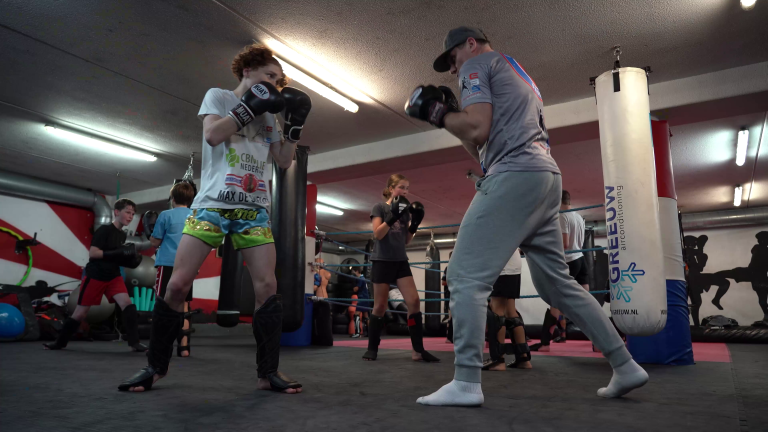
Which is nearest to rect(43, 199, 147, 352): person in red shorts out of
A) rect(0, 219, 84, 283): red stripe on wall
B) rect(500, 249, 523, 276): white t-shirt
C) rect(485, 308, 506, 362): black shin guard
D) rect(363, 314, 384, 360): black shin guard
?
rect(363, 314, 384, 360): black shin guard

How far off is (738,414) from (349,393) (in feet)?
4.25

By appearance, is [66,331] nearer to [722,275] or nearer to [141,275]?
[141,275]

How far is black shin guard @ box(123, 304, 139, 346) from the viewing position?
13.7ft

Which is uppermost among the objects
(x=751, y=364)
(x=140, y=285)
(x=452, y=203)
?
(x=452, y=203)

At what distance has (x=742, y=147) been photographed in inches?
257

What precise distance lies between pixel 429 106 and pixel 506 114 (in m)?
0.28

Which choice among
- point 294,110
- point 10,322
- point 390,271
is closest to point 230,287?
point 390,271

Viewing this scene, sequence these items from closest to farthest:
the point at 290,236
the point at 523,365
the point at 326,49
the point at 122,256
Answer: the point at 523,365
the point at 122,256
the point at 326,49
the point at 290,236

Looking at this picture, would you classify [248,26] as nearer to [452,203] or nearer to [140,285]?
[140,285]

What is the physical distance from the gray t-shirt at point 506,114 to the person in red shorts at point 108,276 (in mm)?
3625

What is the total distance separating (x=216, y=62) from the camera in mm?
4520

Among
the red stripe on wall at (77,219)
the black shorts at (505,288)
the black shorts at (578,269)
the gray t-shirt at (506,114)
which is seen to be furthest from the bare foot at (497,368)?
the red stripe on wall at (77,219)

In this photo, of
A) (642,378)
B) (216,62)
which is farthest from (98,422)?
(216,62)

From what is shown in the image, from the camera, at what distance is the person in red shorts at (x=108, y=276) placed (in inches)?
164
